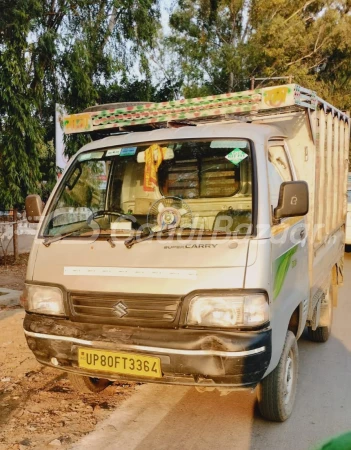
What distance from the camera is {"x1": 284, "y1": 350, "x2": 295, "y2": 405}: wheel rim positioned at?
3438mm

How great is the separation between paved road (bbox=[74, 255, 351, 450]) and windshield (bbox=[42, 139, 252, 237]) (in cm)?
138

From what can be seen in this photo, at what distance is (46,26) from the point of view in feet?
30.0

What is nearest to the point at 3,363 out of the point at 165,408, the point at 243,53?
the point at 165,408

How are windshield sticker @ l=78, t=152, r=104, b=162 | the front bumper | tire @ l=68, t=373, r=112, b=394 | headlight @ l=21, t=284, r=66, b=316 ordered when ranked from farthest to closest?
windshield sticker @ l=78, t=152, r=104, b=162, tire @ l=68, t=373, r=112, b=394, headlight @ l=21, t=284, r=66, b=316, the front bumper

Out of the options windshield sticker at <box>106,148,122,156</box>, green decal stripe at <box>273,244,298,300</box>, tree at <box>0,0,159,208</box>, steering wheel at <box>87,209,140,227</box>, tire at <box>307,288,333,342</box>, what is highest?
tree at <box>0,0,159,208</box>

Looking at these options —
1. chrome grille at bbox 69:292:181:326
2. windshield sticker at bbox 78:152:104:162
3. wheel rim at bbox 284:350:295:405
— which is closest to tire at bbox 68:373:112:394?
chrome grille at bbox 69:292:181:326

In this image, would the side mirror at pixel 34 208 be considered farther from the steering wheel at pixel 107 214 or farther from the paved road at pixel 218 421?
the paved road at pixel 218 421

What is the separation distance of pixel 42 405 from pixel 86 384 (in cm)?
36

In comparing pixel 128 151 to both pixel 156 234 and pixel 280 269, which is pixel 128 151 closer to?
pixel 156 234

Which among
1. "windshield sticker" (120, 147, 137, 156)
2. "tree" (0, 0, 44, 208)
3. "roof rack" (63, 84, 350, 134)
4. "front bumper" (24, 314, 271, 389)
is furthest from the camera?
"tree" (0, 0, 44, 208)

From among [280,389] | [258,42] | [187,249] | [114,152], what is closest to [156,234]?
[187,249]

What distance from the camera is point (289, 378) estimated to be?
3.53m

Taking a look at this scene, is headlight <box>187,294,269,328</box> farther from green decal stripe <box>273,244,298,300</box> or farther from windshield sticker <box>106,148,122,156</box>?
windshield sticker <box>106,148,122,156</box>

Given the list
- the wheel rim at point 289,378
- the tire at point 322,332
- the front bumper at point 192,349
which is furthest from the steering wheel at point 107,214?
the tire at point 322,332
